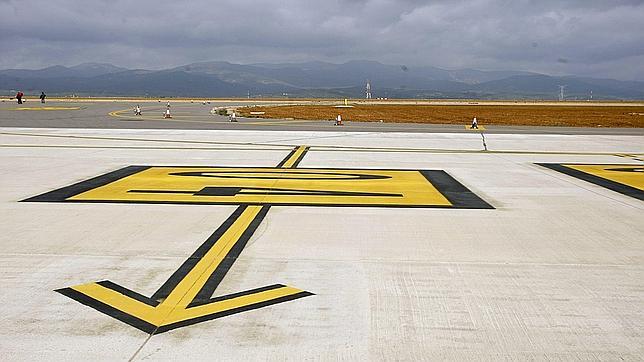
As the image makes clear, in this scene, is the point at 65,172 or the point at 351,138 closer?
the point at 65,172

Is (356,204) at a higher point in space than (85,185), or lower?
lower

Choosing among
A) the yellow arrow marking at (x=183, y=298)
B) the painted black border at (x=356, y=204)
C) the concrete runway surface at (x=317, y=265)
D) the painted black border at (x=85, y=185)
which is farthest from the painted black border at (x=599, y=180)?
the painted black border at (x=85, y=185)

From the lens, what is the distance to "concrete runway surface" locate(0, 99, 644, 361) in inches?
160

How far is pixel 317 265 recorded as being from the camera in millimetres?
5742

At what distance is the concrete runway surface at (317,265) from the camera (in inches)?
160

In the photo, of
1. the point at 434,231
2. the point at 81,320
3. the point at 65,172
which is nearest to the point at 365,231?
the point at 434,231

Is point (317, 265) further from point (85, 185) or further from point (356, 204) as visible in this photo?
point (85, 185)

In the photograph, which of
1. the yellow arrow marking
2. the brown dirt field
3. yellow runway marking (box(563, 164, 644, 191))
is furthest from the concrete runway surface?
the brown dirt field

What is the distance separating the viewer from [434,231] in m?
7.22

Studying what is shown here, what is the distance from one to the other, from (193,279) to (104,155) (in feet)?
35.9

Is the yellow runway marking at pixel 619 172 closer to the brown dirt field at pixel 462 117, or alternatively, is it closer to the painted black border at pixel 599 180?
the painted black border at pixel 599 180

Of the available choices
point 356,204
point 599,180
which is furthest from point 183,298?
point 599,180

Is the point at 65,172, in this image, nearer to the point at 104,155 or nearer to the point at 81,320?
the point at 104,155

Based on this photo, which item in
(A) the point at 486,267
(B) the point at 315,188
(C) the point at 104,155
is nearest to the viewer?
(A) the point at 486,267
